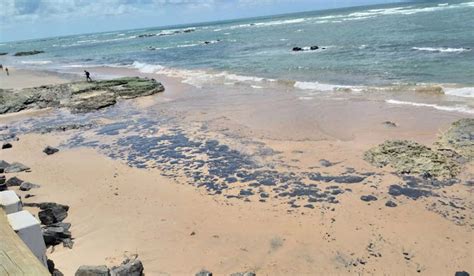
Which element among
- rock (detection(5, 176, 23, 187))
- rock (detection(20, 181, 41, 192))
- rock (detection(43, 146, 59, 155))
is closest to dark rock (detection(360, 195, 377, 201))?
rock (detection(20, 181, 41, 192))

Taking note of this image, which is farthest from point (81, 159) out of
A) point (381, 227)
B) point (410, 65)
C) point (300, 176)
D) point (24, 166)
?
point (410, 65)

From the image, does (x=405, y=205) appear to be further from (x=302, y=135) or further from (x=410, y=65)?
(x=410, y=65)

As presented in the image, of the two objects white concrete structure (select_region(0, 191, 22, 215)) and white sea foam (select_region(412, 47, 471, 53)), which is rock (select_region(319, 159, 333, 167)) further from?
white sea foam (select_region(412, 47, 471, 53))

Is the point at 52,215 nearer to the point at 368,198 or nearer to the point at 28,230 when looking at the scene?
the point at 28,230

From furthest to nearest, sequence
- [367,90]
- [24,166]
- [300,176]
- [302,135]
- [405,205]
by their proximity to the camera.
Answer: [367,90]
[302,135]
[24,166]
[300,176]
[405,205]

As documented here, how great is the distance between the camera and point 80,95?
2538 centimetres

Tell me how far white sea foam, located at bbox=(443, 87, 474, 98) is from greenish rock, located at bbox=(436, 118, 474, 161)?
536 cm

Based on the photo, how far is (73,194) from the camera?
36.2 feet

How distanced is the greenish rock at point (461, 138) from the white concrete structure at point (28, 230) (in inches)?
418

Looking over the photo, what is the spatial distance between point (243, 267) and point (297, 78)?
20.9m

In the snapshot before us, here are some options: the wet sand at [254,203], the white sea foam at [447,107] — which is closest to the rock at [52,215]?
the wet sand at [254,203]

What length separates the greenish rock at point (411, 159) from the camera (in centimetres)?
1041

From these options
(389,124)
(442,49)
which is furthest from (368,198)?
(442,49)

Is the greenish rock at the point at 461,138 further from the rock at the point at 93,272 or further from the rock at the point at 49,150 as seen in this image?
the rock at the point at 49,150
